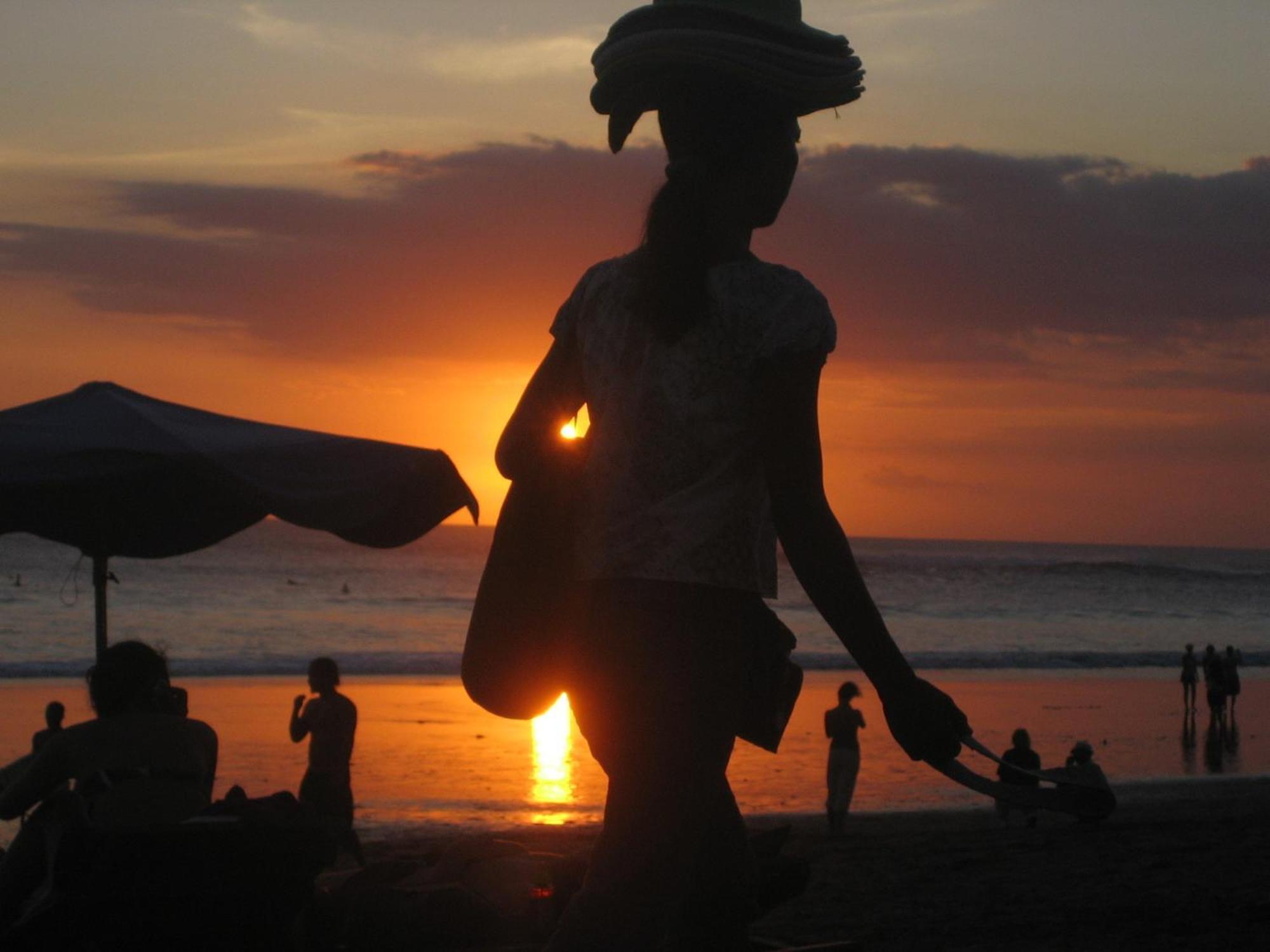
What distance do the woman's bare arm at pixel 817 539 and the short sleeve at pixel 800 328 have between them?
1cm

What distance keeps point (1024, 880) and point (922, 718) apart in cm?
813

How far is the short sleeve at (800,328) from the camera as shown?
6.29 feet

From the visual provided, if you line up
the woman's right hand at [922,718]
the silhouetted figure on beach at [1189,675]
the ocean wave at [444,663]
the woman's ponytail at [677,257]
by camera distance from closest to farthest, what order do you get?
the woman's right hand at [922,718]
the woman's ponytail at [677,257]
the silhouetted figure on beach at [1189,675]
the ocean wave at [444,663]

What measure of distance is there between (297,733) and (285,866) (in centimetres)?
720

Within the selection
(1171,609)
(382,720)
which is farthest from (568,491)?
(1171,609)

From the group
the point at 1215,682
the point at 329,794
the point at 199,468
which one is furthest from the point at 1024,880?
the point at 1215,682

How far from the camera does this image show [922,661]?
3903 centimetres

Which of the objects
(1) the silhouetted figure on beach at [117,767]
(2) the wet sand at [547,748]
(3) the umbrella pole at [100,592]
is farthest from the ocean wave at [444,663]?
(1) the silhouetted figure on beach at [117,767]

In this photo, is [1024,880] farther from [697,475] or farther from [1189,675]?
[1189,675]

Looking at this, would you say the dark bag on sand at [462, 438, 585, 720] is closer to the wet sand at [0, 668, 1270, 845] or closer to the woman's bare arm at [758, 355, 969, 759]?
the woman's bare arm at [758, 355, 969, 759]

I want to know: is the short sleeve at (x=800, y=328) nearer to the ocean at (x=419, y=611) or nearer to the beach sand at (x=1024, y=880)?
the beach sand at (x=1024, y=880)

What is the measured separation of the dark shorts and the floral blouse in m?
8.64

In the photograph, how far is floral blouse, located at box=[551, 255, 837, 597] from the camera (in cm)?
193

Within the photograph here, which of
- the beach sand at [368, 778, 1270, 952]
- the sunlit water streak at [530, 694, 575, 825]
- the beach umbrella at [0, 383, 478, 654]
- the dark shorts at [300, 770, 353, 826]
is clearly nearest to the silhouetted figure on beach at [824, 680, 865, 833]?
the beach sand at [368, 778, 1270, 952]
